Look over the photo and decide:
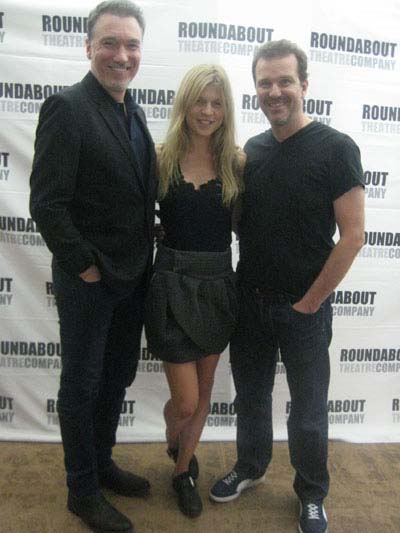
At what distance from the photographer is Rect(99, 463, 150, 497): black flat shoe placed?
78.2 inches

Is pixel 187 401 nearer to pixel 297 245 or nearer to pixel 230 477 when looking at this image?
pixel 230 477

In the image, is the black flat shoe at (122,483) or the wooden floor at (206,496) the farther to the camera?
the black flat shoe at (122,483)

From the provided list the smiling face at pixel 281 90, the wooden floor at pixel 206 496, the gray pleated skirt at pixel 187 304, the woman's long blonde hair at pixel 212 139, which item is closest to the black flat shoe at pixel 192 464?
the wooden floor at pixel 206 496

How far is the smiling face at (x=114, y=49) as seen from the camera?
1.50 meters

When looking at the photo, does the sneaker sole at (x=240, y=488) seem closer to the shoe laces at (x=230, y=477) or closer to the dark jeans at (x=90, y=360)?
the shoe laces at (x=230, y=477)

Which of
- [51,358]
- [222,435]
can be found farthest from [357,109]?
[51,358]

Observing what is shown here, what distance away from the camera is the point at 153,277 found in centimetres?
173

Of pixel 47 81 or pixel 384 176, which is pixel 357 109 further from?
pixel 47 81

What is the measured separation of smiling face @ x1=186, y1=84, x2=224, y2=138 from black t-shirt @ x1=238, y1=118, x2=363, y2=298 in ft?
Result: 0.61

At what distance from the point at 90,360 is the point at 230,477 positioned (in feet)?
2.67

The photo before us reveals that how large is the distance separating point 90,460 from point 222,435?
92 cm

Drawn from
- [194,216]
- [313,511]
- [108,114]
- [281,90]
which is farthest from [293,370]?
[108,114]

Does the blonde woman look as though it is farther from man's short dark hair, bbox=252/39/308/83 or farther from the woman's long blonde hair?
man's short dark hair, bbox=252/39/308/83

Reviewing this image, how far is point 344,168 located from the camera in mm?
1560
